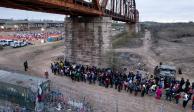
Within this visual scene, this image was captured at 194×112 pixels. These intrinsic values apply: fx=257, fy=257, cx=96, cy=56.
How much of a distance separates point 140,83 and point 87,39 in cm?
1217

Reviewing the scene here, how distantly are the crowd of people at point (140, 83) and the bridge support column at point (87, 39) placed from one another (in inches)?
184

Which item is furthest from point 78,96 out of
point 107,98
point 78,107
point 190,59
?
point 190,59

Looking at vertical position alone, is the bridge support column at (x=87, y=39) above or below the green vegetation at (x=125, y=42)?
above

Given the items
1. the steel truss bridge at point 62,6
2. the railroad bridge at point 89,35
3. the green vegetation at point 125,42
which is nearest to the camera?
the steel truss bridge at point 62,6

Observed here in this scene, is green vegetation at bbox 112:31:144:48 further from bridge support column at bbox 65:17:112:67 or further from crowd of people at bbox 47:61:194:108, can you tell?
crowd of people at bbox 47:61:194:108

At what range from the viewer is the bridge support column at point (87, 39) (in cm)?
3309

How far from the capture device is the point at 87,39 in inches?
1330

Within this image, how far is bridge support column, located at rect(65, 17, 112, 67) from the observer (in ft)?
109

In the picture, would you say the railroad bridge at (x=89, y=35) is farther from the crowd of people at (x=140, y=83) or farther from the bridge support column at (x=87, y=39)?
the crowd of people at (x=140, y=83)

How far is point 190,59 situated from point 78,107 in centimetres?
3129

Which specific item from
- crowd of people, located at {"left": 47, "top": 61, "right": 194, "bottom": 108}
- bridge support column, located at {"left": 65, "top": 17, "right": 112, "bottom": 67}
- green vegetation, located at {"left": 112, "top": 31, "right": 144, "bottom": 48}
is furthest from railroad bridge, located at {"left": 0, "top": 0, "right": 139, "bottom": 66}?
green vegetation, located at {"left": 112, "top": 31, "right": 144, "bottom": 48}

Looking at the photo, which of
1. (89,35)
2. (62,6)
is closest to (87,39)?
(89,35)

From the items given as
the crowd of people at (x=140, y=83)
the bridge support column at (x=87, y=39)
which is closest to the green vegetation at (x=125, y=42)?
the bridge support column at (x=87, y=39)

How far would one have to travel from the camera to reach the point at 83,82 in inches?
1074
